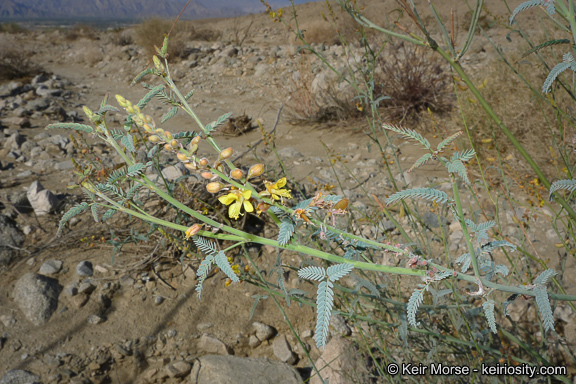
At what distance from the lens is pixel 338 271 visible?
2.08 feet

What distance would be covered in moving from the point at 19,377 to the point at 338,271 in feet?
6.28

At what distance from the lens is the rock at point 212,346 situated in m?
2.00

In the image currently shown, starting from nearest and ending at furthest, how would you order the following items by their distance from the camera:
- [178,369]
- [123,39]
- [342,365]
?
[342,365] < [178,369] < [123,39]

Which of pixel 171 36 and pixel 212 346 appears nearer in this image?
pixel 212 346

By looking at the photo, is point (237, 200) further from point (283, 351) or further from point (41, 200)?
point (41, 200)

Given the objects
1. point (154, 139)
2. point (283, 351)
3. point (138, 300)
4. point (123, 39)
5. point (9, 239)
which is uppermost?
point (123, 39)

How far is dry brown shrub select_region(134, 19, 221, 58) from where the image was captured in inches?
358

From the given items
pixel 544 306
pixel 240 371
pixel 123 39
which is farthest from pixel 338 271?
pixel 123 39

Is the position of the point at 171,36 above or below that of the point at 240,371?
above

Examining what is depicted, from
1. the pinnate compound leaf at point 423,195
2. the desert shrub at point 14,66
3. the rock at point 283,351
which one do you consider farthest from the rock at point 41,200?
the desert shrub at point 14,66

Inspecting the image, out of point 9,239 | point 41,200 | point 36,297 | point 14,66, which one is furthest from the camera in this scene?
point 14,66

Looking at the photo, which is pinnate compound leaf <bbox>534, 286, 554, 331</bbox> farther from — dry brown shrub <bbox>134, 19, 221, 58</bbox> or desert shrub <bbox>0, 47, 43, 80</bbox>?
desert shrub <bbox>0, 47, 43, 80</bbox>

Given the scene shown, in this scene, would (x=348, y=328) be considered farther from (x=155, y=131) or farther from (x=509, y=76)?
(x=509, y=76)

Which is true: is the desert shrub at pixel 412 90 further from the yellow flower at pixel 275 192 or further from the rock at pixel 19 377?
the yellow flower at pixel 275 192
